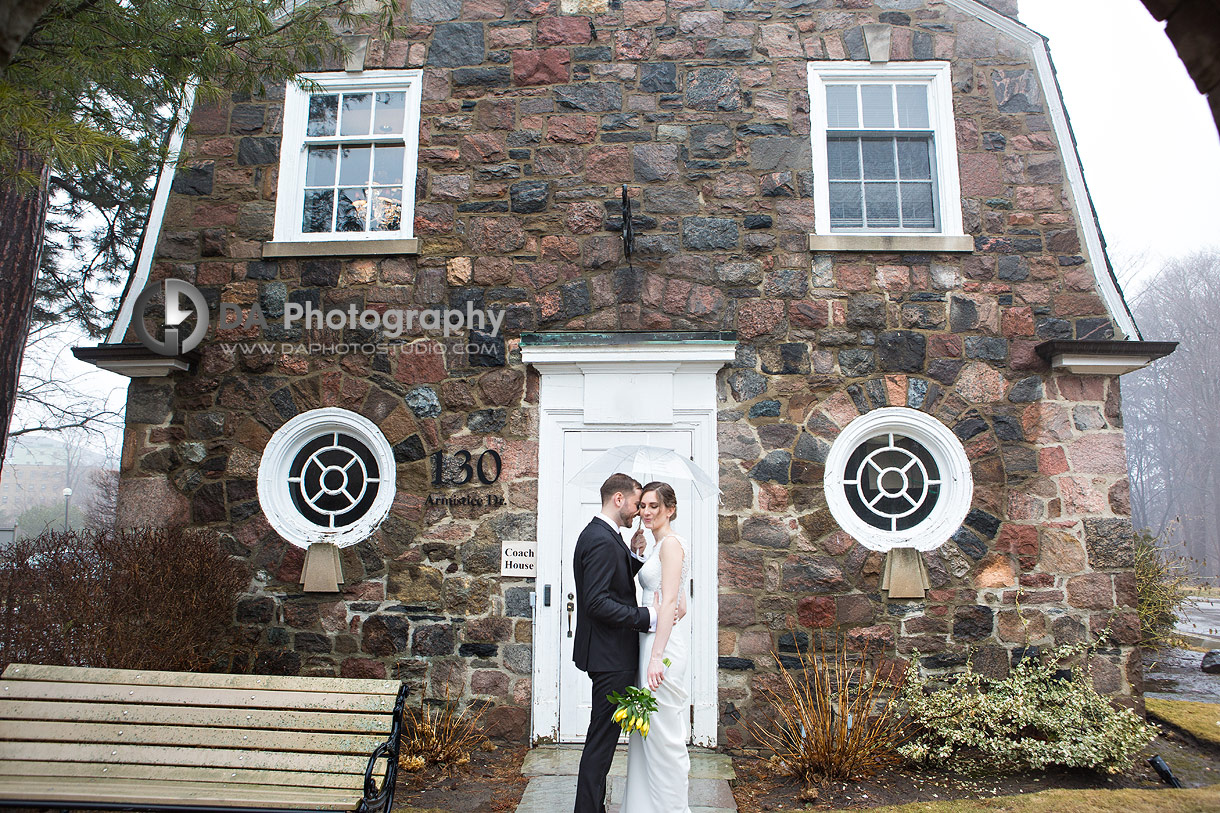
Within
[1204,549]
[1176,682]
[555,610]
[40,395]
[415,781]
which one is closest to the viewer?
[415,781]

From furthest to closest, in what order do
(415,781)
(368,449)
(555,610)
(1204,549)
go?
(1204,549) < (368,449) < (555,610) < (415,781)

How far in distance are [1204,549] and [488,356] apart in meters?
35.7

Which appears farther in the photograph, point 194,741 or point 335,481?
point 335,481

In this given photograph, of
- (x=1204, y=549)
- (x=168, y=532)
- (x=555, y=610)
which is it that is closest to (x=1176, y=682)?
(x=555, y=610)

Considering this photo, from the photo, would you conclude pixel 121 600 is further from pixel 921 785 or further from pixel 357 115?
pixel 921 785

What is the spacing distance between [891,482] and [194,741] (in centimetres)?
495

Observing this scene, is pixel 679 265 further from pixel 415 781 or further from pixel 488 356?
pixel 415 781

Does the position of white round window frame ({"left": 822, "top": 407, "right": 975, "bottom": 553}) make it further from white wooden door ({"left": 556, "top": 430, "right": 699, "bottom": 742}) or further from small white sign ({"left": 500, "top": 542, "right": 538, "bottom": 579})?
small white sign ({"left": 500, "top": 542, "right": 538, "bottom": 579})

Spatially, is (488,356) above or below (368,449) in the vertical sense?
above

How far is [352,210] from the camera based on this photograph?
19.7 feet

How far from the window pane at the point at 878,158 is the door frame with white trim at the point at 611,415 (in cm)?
203

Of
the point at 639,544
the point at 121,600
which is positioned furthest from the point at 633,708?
the point at 121,600

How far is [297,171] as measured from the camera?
19.8 feet

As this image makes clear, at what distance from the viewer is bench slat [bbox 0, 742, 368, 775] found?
11.4 ft
